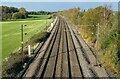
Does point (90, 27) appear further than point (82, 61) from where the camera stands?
Yes

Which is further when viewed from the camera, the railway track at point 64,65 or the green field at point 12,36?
the green field at point 12,36

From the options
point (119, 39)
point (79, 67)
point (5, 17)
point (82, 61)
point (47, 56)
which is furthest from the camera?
point (5, 17)

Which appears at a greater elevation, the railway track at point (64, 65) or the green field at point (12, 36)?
the green field at point (12, 36)

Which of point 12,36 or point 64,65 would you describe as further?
point 12,36

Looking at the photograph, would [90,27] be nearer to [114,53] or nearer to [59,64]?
[59,64]

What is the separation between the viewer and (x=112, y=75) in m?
29.1

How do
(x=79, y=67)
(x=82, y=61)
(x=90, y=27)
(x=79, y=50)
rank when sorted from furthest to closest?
(x=90, y=27) < (x=79, y=50) < (x=82, y=61) < (x=79, y=67)

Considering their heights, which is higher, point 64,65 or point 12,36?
point 12,36

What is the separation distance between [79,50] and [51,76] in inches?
705

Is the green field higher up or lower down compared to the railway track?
higher up

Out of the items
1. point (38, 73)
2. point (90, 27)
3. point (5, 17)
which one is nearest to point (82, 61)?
point (38, 73)

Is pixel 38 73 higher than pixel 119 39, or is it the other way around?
pixel 119 39

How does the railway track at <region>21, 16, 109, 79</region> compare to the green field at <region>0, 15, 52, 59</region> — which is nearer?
the railway track at <region>21, 16, 109, 79</region>

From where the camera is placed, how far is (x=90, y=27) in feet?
180
